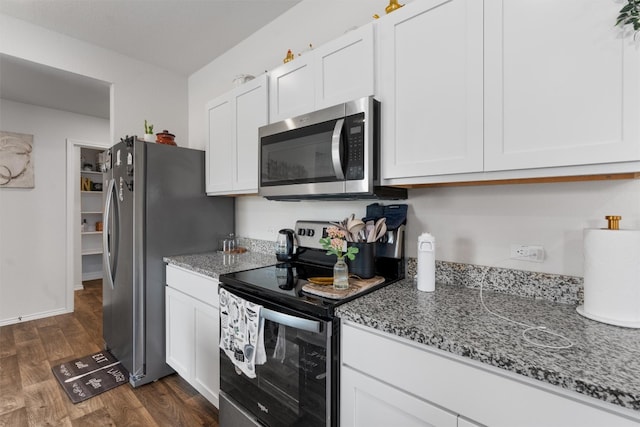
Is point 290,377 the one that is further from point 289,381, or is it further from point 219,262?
point 219,262

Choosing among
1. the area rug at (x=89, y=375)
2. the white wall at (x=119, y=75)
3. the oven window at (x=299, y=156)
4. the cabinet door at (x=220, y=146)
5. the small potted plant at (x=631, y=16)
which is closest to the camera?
the small potted plant at (x=631, y=16)

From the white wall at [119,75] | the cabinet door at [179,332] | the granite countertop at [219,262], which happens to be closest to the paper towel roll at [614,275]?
the granite countertop at [219,262]

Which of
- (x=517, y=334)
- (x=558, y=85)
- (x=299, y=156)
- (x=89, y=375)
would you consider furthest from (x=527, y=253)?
(x=89, y=375)

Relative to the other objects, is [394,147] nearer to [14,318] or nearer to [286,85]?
[286,85]

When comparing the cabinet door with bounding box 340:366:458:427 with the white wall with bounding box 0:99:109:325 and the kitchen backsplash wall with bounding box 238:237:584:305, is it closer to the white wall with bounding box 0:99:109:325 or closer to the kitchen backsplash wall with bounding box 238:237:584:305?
the kitchen backsplash wall with bounding box 238:237:584:305

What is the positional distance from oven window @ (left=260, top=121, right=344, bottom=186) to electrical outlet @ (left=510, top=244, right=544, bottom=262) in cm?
83

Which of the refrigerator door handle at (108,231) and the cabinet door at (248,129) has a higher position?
the cabinet door at (248,129)

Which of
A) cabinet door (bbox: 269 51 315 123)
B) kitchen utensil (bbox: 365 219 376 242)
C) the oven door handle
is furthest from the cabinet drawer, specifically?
cabinet door (bbox: 269 51 315 123)

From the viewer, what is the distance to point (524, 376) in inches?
28.6

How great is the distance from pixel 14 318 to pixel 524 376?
4.80m

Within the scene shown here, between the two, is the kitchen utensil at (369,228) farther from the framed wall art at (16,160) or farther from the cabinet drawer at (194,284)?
the framed wall art at (16,160)

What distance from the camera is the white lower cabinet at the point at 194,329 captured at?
1764 mm

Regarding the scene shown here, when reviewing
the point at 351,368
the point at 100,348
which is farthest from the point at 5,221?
the point at 351,368

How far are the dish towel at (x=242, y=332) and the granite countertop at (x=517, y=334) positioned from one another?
18.5 inches
